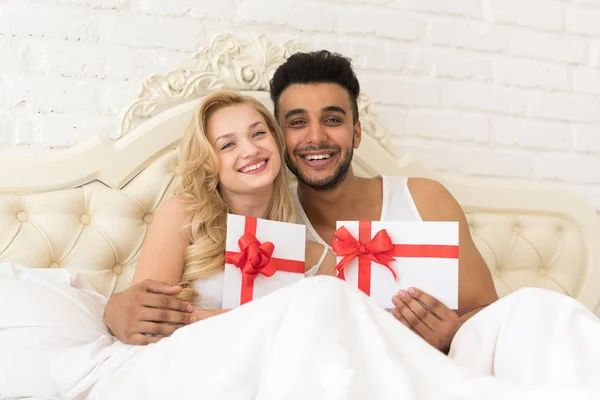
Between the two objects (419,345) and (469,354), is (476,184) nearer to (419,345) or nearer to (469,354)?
(469,354)

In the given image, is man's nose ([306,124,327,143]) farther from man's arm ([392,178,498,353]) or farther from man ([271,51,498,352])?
man's arm ([392,178,498,353])

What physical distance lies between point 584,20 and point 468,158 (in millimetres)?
664

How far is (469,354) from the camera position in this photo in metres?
1.07

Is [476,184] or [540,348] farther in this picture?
[476,184]

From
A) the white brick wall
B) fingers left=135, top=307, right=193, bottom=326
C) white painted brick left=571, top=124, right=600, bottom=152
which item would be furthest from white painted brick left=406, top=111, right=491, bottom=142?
fingers left=135, top=307, right=193, bottom=326

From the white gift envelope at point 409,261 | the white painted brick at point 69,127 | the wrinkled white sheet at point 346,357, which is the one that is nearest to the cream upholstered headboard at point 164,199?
the white painted brick at point 69,127

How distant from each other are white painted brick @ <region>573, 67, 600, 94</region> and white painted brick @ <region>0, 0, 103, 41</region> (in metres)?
1.58

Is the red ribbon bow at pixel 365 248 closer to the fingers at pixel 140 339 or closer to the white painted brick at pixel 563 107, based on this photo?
the fingers at pixel 140 339

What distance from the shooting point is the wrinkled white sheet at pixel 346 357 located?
842mm

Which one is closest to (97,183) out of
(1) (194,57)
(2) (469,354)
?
(1) (194,57)

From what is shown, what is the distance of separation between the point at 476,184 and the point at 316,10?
72 cm

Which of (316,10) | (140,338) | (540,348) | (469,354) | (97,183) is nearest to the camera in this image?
(540,348)

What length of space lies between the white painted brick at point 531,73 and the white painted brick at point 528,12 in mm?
129

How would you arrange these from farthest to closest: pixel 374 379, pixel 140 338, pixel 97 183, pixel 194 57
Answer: pixel 194 57 → pixel 97 183 → pixel 140 338 → pixel 374 379
